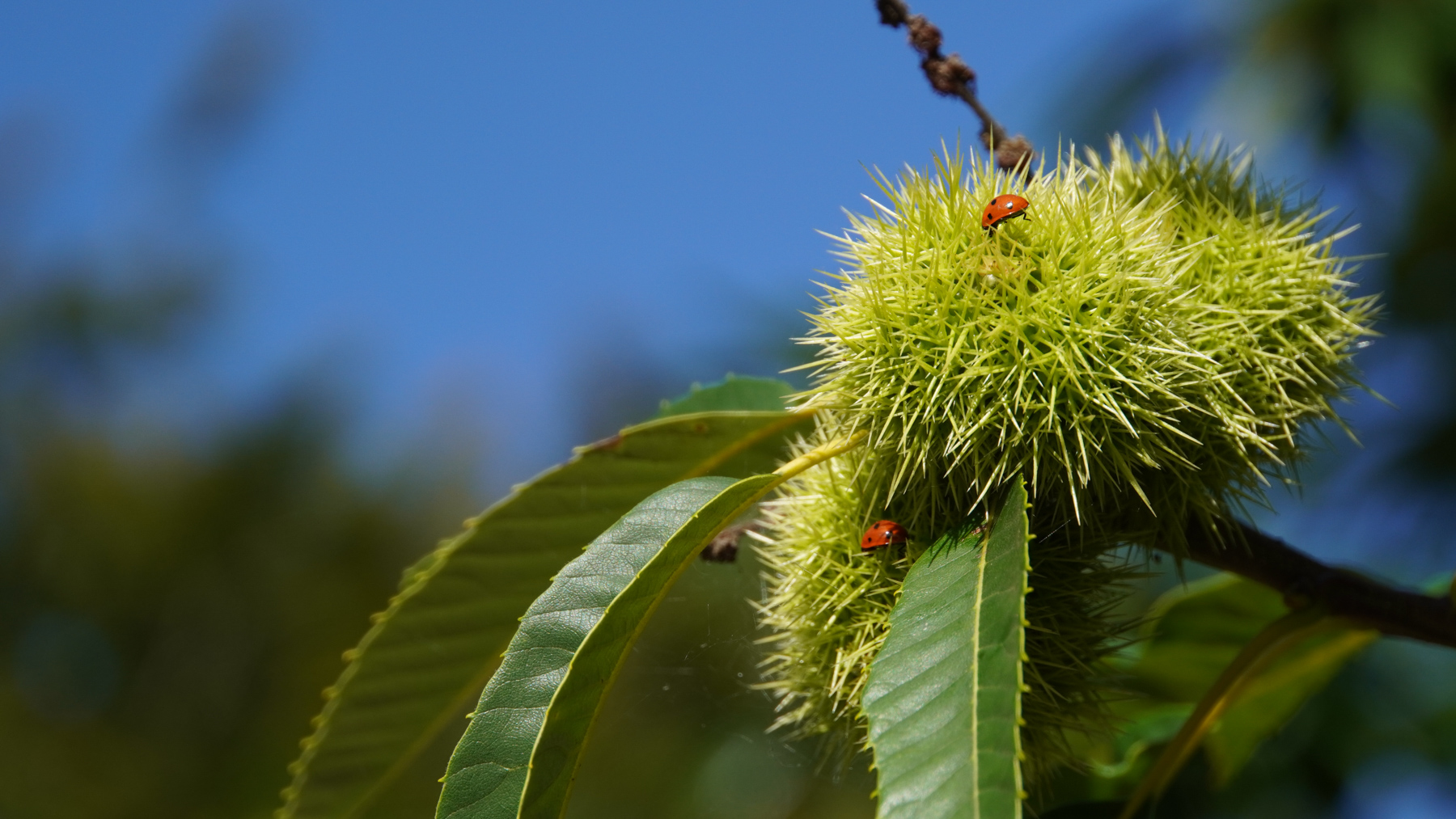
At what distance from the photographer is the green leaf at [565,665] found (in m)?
0.76

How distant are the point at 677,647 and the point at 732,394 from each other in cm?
103

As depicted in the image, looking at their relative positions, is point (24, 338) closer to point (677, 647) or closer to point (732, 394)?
point (677, 647)

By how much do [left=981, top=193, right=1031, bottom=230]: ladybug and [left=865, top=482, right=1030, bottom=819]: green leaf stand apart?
0.78ft

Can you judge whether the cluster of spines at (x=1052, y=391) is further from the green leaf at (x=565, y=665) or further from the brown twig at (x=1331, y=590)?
the green leaf at (x=565, y=665)

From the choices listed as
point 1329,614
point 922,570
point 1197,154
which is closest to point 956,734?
point 922,570

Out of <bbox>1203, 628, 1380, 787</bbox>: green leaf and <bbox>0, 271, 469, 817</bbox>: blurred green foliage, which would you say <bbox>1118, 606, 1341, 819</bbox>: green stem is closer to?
<bbox>1203, 628, 1380, 787</bbox>: green leaf

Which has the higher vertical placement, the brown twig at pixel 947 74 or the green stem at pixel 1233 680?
the brown twig at pixel 947 74

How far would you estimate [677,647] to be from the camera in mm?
2217

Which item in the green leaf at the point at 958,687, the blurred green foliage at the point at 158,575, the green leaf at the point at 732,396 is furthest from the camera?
the blurred green foliage at the point at 158,575

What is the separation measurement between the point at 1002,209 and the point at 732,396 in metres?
0.54

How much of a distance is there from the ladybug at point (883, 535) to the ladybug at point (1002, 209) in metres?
0.29

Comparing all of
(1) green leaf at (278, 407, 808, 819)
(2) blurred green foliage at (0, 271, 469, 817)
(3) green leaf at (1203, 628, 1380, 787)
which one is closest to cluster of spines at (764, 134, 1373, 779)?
(1) green leaf at (278, 407, 808, 819)

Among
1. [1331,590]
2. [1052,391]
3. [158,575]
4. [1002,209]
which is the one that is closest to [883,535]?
[1052,391]

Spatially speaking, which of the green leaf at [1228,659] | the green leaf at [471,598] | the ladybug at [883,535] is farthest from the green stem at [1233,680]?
the green leaf at [471,598]
